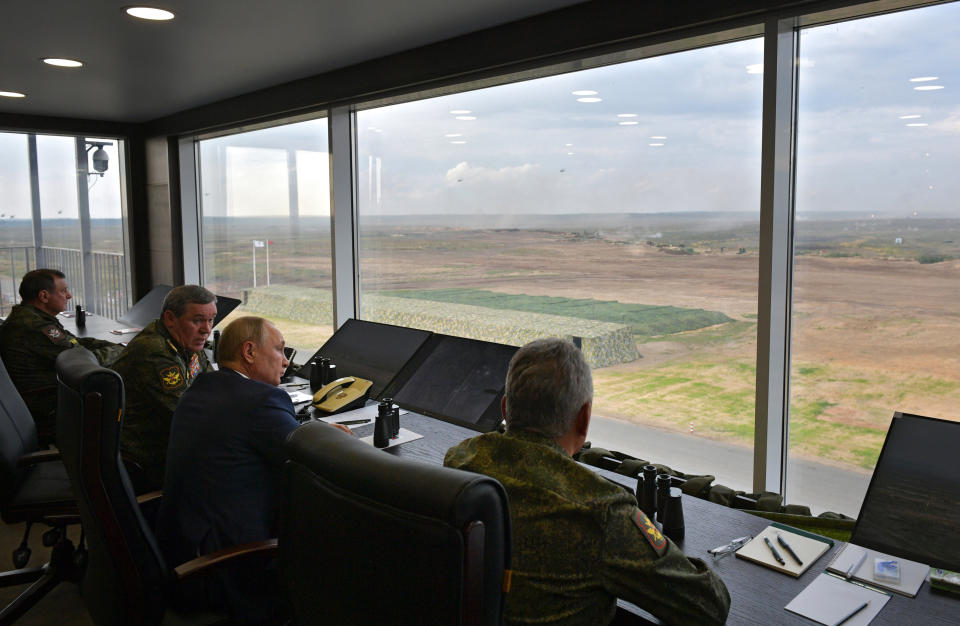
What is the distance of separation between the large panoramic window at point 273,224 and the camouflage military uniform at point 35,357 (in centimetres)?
164

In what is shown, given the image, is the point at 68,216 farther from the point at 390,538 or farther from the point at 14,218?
the point at 390,538

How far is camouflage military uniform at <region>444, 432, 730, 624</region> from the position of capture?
4.12ft

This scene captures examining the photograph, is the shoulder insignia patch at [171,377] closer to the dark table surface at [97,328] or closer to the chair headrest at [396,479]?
the chair headrest at [396,479]

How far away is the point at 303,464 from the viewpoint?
120 centimetres

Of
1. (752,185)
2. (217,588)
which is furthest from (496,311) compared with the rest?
(217,588)

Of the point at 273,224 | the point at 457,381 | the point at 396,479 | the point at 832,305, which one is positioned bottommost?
the point at 457,381

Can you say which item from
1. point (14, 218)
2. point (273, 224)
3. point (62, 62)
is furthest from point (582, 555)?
point (14, 218)

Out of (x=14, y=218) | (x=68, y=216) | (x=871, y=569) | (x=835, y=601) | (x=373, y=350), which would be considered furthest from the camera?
(x=68, y=216)

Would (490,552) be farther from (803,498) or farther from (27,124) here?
(27,124)

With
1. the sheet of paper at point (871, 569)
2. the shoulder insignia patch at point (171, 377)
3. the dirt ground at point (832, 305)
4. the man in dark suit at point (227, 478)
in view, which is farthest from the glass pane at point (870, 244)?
the shoulder insignia patch at point (171, 377)

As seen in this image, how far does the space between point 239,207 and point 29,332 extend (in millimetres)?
2411

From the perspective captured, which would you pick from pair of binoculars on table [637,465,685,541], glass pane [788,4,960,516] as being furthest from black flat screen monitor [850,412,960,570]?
glass pane [788,4,960,516]

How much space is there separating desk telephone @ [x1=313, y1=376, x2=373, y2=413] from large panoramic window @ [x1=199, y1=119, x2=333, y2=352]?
70.7 inches

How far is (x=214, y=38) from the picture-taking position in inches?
146
